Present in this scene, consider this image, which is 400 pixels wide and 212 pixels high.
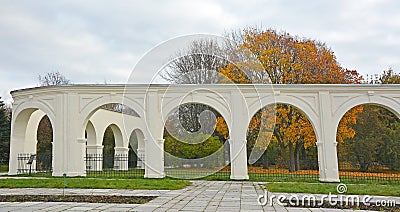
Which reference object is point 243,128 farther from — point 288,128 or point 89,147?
point 89,147

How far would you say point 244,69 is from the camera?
60.4 feet

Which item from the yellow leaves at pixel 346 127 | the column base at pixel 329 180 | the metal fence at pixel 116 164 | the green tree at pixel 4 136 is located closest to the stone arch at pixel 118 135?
the metal fence at pixel 116 164

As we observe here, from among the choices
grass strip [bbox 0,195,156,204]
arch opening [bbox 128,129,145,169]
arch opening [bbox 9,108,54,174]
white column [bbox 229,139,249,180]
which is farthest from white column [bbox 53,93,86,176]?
arch opening [bbox 128,129,145,169]

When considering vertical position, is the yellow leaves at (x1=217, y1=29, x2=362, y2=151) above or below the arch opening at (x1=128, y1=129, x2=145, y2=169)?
above

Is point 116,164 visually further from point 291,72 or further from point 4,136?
point 291,72

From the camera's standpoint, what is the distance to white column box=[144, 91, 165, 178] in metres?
15.0

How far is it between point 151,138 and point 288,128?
8.58 metres

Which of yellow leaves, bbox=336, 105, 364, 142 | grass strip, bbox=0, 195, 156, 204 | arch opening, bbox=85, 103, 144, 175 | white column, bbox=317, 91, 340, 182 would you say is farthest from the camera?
arch opening, bbox=85, 103, 144, 175

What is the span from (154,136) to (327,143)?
24.0ft

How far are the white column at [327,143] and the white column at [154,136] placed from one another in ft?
22.1

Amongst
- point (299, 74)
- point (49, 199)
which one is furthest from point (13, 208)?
point (299, 74)

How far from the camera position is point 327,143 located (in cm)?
1486

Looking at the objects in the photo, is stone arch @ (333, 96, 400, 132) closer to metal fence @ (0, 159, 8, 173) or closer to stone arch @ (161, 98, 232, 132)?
stone arch @ (161, 98, 232, 132)

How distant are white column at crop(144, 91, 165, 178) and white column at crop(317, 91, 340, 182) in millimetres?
6733
